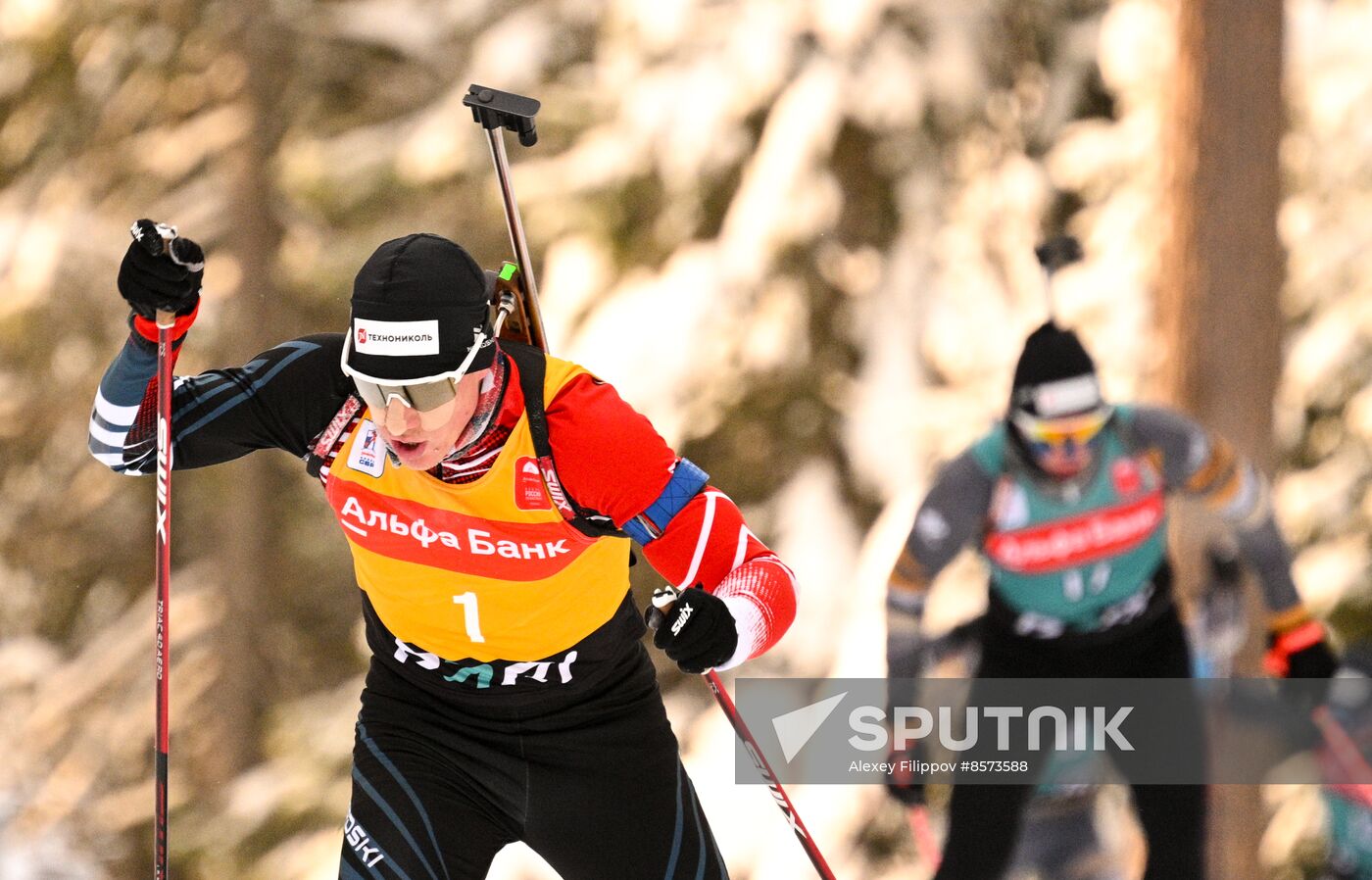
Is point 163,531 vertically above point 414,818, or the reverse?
point 163,531

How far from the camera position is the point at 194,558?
996 cm

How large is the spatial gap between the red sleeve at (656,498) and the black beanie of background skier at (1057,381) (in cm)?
156

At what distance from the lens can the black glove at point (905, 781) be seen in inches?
166

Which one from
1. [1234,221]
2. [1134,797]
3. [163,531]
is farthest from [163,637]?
[1234,221]

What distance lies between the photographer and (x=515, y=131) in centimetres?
300

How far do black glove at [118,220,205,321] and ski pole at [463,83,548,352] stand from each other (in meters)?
0.60

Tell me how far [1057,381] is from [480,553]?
1907mm

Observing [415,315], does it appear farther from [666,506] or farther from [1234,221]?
[1234,221]

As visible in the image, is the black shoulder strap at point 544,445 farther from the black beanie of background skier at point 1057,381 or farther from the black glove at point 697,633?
the black beanie of background skier at point 1057,381

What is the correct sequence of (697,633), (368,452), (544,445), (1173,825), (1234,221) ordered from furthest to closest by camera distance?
(1234,221), (1173,825), (368,452), (544,445), (697,633)

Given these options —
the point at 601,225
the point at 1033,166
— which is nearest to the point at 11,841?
the point at 601,225

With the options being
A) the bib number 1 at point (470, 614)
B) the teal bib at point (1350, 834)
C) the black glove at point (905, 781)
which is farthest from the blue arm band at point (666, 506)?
the teal bib at point (1350, 834)

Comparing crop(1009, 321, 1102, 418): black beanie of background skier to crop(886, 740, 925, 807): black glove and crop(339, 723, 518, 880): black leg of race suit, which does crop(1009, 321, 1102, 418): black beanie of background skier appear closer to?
crop(886, 740, 925, 807): black glove

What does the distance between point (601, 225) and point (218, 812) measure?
12.9 feet
